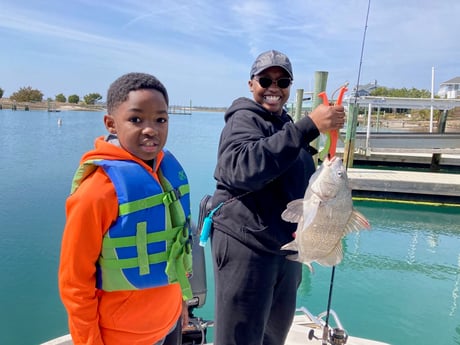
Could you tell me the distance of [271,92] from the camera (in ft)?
6.85

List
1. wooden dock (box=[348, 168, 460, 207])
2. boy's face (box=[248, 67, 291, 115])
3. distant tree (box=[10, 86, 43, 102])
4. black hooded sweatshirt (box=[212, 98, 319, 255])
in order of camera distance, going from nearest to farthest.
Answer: black hooded sweatshirt (box=[212, 98, 319, 255]), boy's face (box=[248, 67, 291, 115]), wooden dock (box=[348, 168, 460, 207]), distant tree (box=[10, 86, 43, 102])

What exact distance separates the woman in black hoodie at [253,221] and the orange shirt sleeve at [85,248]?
658 millimetres

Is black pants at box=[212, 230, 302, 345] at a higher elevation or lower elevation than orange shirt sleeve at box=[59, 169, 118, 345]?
lower

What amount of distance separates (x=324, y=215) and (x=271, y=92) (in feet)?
2.65

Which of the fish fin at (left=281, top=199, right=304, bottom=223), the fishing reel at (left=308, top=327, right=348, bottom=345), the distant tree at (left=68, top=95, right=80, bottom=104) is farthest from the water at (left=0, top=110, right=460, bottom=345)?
the distant tree at (left=68, top=95, right=80, bottom=104)

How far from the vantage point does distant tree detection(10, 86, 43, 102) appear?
92.2 meters

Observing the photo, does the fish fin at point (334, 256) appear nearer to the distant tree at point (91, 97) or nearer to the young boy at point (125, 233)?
the young boy at point (125, 233)

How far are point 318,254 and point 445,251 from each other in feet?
24.3

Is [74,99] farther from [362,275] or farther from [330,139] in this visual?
[330,139]

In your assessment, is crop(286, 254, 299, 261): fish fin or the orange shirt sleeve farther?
crop(286, 254, 299, 261): fish fin

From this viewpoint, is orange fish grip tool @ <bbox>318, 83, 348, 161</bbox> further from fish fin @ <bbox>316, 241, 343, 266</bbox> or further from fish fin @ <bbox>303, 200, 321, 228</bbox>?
fish fin @ <bbox>316, 241, 343, 266</bbox>

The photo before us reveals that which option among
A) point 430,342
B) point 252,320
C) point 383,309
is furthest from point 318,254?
point 383,309

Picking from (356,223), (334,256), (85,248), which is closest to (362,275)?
(334,256)

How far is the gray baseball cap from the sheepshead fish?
674mm
